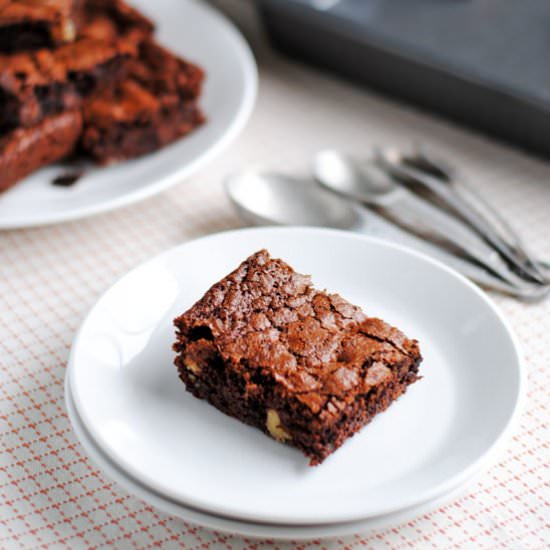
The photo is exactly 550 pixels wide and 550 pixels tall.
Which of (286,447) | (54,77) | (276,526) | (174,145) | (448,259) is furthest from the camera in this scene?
(174,145)

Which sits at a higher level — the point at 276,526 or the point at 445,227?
the point at 445,227

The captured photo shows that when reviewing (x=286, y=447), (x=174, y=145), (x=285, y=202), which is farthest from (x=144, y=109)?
(x=286, y=447)

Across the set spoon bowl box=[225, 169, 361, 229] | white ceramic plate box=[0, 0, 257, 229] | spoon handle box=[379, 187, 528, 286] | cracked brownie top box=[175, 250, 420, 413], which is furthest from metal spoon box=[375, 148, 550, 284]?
cracked brownie top box=[175, 250, 420, 413]

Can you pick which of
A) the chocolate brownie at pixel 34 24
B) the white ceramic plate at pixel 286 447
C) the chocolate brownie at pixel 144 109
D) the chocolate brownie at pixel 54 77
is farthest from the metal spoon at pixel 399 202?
the chocolate brownie at pixel 34 24

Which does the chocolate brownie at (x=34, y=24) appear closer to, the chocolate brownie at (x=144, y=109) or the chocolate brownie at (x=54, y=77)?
the chocolate brownie at (x=54, y=77)

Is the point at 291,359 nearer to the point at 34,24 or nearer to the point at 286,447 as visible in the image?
the point at 286,447

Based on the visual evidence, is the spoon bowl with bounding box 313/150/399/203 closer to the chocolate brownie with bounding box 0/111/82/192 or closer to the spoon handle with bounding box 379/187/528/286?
the spoon handle with bounding box 379/187/528/286

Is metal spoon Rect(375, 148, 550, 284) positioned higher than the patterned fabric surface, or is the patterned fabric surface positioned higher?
metal spoon Rect(375, 148, 550, 284)
